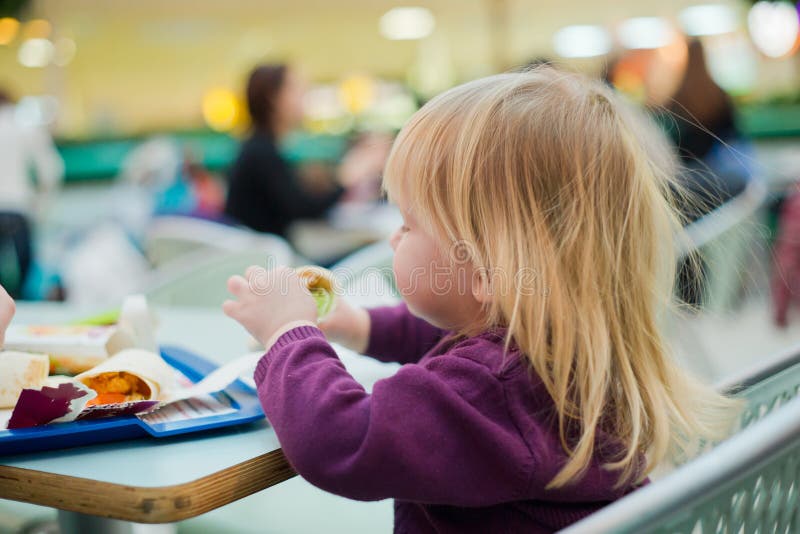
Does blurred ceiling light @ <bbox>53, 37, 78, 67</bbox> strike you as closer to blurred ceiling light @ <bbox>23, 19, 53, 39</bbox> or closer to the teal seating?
blurred ceiling light @ <bbox>23, 19, 53, 39</bbox>

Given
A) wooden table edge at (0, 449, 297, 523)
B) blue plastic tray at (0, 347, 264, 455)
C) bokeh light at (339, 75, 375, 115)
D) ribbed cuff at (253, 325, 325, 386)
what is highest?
bokeh light at (339, 75, 375, 115)

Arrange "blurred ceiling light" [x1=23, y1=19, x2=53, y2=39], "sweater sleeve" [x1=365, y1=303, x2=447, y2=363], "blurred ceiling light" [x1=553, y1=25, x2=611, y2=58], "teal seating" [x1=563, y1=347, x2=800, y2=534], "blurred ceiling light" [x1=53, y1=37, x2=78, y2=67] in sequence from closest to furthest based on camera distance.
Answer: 1. "teal seating" [x1=563, y1=347, x2=800, y2=534]
2. "sweater sleeve" [x1=365, y1=303, x2=447, y2=363]
3. "blurred ceiling light" [x1=23, y1=19, x2=53, y2=39]
4. "blurred ceiling light" [x1=53, y1=37, x2=78, y2=67]
5. "blurred ceiling light" [x1=553, y1=25, x2=611, y2=58]

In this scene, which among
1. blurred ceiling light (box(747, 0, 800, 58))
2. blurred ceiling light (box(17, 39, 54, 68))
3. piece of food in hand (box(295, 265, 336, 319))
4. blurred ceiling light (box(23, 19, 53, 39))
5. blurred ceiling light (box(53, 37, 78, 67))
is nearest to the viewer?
piece of food in hand (box(295, 265, 336, 319))

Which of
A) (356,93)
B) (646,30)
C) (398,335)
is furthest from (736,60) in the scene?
(398,335)

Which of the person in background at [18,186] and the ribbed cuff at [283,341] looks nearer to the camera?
the ribbed cuff at [283,341]


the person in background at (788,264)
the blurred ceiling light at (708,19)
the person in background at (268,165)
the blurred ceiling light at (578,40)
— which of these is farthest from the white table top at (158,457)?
the blurred ceiling light at (578,40)

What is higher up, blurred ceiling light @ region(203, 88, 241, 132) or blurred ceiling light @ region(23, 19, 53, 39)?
blurred ceiling light @ region(23, 19, 53, 39)

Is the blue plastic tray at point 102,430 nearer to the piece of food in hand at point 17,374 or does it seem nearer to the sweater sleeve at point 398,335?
the piece of food in hand at point 17,374

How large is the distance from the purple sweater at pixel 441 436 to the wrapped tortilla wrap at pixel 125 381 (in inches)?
5.6

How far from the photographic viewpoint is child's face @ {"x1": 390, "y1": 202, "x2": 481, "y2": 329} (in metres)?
0.82

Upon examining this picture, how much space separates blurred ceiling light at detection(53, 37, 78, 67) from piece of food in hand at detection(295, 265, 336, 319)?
874cm

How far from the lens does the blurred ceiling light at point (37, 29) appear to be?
27.8ft

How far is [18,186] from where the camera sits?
178 inches

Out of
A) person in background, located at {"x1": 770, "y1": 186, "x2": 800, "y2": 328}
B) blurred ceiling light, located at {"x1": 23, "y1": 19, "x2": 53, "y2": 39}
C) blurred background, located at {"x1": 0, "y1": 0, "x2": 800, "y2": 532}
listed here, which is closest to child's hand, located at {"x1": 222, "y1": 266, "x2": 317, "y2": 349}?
blurred background, located at {"x1": 0, "y1": 0, "x2": 800, "y2": 532}
